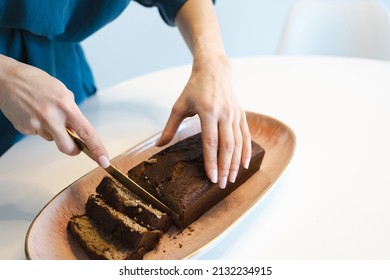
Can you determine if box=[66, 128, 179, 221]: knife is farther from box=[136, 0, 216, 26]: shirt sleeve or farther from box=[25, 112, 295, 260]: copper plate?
box=[136, 0, 216, 26]: shirt sleeve

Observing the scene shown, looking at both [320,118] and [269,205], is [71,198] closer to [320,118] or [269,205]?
[269,205]

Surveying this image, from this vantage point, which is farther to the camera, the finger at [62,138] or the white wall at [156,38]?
the white wall at [156,38]

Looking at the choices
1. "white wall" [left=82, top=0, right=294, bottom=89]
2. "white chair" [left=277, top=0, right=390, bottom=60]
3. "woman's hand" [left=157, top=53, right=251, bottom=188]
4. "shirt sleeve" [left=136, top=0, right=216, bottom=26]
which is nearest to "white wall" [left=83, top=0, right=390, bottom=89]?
"white wall" [left=82, top=0, right=294, bottom=89]

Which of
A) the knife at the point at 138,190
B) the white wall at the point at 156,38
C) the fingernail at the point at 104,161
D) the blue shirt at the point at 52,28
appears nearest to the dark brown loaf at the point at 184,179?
the knife at the point at 138,190

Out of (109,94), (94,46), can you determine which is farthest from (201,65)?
(94,46)

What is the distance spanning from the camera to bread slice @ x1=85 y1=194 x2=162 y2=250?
81 cm

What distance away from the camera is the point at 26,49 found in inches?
44.6

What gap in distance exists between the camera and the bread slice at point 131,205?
2.82 ft

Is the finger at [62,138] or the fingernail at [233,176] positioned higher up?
the fingernail at [233,176]

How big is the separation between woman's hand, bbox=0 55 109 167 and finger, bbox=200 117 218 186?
26 cm

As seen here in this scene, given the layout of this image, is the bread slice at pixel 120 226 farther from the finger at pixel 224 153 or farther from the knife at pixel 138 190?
the finger at pixel 224 153

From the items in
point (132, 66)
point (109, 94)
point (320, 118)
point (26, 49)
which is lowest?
point (132, 66)

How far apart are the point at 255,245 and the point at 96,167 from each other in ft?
1.53

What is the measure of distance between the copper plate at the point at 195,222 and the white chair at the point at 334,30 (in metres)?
0.95
